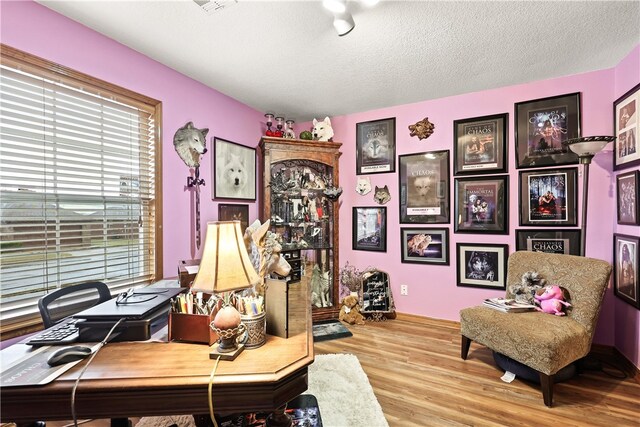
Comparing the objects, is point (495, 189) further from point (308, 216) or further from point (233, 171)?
point (233, 171)

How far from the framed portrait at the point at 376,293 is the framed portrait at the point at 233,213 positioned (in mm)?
1594

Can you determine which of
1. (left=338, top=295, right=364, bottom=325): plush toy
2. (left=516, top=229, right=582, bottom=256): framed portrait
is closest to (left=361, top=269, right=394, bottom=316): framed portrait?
(left=338, top=295, right=364, bottom=325): plush toy

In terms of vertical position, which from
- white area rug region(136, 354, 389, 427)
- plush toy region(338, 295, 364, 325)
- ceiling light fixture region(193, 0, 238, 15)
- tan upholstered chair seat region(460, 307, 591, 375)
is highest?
ceiling light fixture region(193, 0, 238, 15)

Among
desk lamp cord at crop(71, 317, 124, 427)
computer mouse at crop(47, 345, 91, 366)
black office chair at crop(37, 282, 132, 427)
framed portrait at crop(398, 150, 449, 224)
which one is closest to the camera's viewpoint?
desk lamp cord at crop(71, 317, 124, 427)

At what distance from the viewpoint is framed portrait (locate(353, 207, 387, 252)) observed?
3533 mm

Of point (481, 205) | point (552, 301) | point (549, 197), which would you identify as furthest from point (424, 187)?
point (552, 301)

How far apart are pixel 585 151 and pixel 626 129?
0.43 m

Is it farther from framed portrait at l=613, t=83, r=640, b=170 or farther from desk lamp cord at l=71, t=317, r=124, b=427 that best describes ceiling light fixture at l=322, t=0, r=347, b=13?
framed portrait at l=613, t=83, r=640, b=170

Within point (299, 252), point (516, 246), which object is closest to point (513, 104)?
point (516, 246)

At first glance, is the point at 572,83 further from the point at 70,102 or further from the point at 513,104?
the point at 70,102

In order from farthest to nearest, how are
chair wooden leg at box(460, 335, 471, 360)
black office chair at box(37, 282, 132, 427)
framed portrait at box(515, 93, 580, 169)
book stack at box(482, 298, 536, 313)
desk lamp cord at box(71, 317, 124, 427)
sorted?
framed portrait at box(515, 93, 580, 169), chair wooden leg at box(460, 335, 471, 360), book stack at box(482, 298, 536, 313), black office chair at box(37, 282, 132, 427), desk lamp cord at box(71, 317, 124, 427)

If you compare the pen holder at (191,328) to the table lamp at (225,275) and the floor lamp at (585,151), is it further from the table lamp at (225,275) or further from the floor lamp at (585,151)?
the floor lamp at (585,151)

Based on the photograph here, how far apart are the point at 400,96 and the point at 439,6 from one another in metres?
1.42

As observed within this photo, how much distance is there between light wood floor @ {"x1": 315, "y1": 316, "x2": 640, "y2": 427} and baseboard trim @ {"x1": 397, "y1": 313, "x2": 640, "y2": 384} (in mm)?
104
